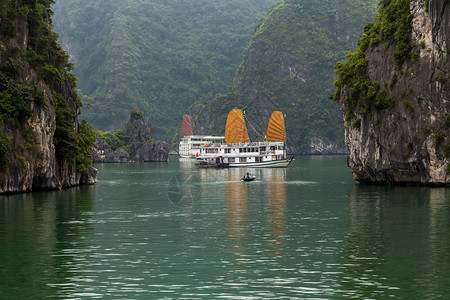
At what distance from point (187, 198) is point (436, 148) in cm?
2572

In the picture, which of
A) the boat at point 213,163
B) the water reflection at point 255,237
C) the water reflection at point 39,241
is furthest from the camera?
the boat at point 213,163

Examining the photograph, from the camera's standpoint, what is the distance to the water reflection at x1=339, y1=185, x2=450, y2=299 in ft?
68.8

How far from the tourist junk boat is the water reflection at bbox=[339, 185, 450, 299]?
3334 inches

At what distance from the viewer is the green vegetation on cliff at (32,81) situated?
54250 mm

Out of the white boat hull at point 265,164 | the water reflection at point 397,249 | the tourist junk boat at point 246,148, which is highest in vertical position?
the tourist junk boat at point 246,148

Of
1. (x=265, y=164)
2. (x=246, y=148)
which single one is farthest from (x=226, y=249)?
(x=246, y=148)

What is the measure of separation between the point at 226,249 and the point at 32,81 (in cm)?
3778

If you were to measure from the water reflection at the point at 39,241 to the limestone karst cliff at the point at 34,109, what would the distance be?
3.98 metres

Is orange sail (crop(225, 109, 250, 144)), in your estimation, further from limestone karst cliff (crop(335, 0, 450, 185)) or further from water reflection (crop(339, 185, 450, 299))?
water reflection (crop(339, 185, 450, 299))

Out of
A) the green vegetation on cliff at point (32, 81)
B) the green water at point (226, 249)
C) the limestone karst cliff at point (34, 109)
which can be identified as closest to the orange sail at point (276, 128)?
the green vegetation on cliff at point (32, 81)

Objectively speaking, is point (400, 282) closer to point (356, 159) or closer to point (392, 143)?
point (392, 143)

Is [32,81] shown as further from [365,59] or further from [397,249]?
[397,249]

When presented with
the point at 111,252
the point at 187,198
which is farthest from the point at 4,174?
the point at 111,252

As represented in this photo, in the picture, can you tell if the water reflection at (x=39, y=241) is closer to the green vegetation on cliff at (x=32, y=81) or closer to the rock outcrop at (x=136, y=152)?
the green vegetation on cliff at (x=32, y=81)
